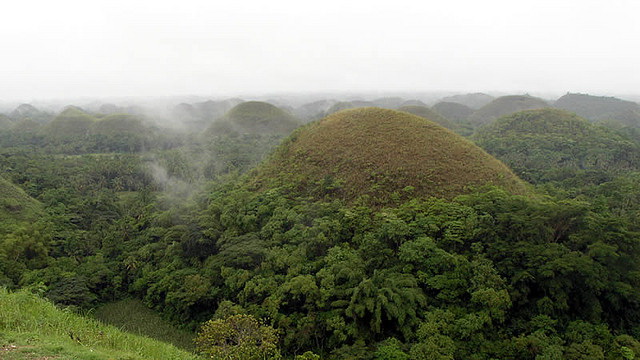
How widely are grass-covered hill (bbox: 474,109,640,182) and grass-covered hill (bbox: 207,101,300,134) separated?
1512 inches

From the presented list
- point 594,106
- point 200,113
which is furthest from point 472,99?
point 200,113

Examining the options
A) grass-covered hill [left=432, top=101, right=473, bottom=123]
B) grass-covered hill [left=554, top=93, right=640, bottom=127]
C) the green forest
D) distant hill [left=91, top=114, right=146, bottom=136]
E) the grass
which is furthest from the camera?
grass-covered hill [left=432, top=101, right=473, bottom=123]

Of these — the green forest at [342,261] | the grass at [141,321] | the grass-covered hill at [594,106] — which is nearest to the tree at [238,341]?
the green forest at [342,261]

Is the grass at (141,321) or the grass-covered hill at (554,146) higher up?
the grass-covered hill at (554,146)

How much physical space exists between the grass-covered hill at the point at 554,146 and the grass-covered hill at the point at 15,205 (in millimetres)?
36270

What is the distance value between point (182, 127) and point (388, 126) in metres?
69.3

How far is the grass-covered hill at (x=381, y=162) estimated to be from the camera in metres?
19.0

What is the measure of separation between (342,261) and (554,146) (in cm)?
3588

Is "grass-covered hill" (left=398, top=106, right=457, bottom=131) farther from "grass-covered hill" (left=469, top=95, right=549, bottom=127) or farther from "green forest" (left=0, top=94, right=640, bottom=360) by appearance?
"green forest" (left=0, top=94, right=640, bottom=360)

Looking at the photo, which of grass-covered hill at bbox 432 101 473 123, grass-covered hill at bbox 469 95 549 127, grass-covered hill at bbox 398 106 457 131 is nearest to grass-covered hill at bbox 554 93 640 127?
grass-covered hill at bbox 469 95 549 127

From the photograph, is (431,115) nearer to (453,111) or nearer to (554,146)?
(453,111)

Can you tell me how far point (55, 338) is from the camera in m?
5.50

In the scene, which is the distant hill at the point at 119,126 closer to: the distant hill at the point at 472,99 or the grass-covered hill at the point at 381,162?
the grass-covered hill at the point at 381,162

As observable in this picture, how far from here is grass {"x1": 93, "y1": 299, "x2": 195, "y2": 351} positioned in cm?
1360
